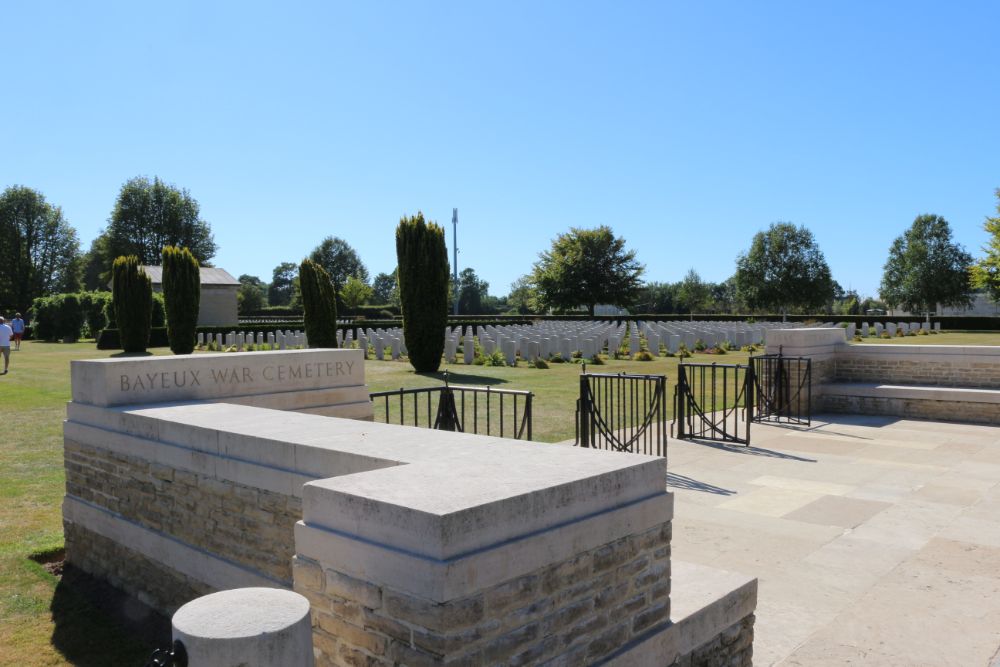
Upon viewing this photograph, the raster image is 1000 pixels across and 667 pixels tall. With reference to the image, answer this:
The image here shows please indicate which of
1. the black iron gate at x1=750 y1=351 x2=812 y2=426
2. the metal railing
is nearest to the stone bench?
the black iron gate at x1=750 y1=351 x2=812 y2=426

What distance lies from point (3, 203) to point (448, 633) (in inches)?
2350

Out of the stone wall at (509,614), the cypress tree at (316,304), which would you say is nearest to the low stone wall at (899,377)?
the stone wall at (509,614)

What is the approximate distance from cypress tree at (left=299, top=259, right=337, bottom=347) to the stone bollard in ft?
56.7

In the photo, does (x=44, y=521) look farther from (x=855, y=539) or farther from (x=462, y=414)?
(x=855, y=539)

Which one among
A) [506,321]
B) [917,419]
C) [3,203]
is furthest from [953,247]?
[3,203]

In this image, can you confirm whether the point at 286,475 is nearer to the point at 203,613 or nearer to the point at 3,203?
the point at 203,613

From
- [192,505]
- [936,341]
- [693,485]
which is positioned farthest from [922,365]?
A: [936,341]

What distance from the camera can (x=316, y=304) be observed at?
19391 millimetres

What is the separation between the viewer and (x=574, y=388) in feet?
46.6

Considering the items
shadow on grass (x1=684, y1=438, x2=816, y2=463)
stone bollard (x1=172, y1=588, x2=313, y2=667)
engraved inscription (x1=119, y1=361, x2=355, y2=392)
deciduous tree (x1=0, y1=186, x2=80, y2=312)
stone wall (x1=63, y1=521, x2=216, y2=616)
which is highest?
deciduous tree (x1=0, y1=186, x2=80, y2=312)

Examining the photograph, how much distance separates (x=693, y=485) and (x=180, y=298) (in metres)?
21.0

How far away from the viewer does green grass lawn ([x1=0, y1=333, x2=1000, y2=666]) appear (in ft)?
14.4

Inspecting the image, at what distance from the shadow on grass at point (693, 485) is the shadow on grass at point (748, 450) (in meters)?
1.64

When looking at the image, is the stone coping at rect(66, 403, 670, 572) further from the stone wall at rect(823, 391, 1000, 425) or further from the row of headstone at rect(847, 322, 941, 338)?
the row of headstone at rect(847, 322, 941, 338)
